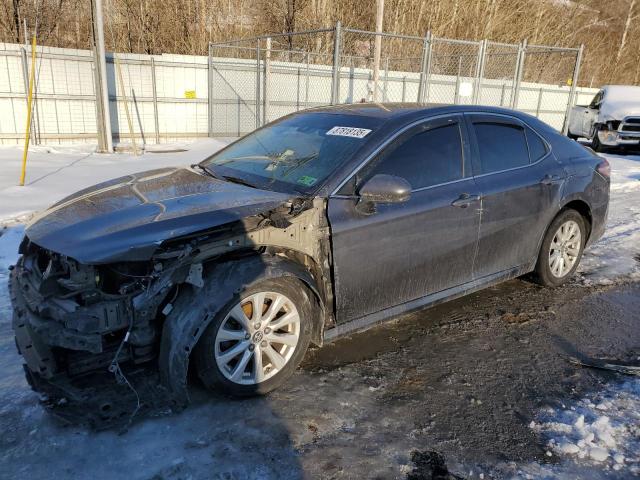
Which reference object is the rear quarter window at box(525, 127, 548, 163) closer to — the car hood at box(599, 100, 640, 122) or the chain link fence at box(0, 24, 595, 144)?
the chain link fence at box(0, 24, 595, 144)

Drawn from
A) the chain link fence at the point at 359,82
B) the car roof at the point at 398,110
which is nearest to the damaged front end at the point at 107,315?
the car roof at the point at 398,110

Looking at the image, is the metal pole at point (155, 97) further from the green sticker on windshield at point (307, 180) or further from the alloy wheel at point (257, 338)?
the alloy wheel at point (257, 338)

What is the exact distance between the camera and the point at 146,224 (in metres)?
2.79

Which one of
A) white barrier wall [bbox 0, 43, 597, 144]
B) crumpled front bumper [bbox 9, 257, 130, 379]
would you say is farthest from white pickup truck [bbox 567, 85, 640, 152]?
crumpled front bumper [bbox 9, 257, 130, 379]

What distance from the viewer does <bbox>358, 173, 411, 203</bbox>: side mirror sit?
10.6 feet

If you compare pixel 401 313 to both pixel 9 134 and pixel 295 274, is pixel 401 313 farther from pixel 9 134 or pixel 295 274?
pixel 9 134

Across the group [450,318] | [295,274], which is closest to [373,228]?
[295,274]

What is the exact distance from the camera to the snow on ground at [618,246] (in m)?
5.45

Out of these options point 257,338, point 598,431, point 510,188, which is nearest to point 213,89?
point 510,188

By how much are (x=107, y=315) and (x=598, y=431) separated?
2.72 m

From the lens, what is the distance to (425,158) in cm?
373

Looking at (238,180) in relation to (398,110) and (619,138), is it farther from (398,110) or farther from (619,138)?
(619,138)

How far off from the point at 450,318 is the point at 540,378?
0.98m

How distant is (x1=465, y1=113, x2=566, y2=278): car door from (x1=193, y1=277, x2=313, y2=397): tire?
171 centimetres
